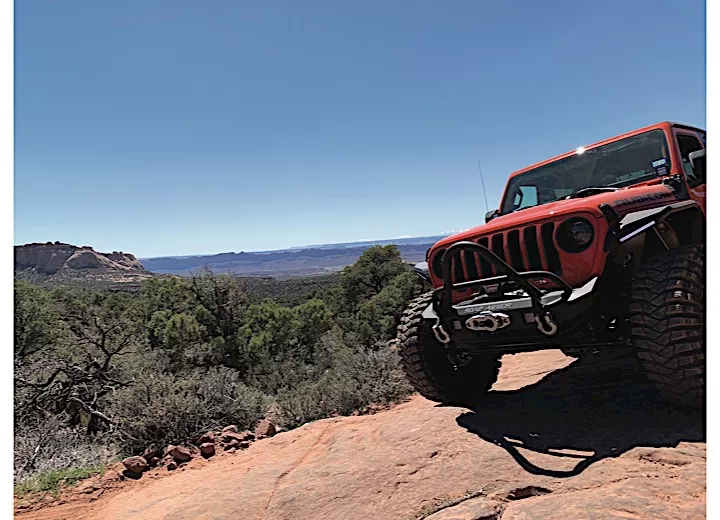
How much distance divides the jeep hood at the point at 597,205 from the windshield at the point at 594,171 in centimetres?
34

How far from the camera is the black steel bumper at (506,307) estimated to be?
10.3ft

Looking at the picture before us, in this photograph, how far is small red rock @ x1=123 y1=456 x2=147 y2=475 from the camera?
498 centimetres

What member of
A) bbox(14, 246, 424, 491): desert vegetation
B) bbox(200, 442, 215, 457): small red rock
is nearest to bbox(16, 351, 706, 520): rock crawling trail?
bbox(200, 442, 215, 457): small red rock

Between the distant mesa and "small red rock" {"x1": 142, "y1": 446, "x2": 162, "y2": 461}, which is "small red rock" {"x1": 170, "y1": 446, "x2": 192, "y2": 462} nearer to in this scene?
"small red rock" {"x1": 142, "y1": 446, "x2": 162, "y2": 461}

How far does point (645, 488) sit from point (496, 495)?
0.77 meters

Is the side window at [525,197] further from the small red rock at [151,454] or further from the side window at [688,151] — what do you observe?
the small red rock at [151,454]

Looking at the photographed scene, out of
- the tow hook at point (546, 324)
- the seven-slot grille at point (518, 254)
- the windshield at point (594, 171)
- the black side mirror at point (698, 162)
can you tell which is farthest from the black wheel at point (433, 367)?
the black side mirror at point (698, 162)

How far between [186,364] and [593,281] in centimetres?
1345

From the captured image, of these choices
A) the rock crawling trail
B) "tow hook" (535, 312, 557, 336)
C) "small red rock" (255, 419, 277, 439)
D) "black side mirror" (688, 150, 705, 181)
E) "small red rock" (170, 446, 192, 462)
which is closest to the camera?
the rock crawling trail

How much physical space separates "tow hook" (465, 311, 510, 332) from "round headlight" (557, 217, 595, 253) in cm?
75

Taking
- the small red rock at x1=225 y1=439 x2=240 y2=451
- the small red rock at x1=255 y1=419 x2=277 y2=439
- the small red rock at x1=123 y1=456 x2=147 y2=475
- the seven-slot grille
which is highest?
the seven-slot grille

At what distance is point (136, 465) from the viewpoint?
5004 mm
